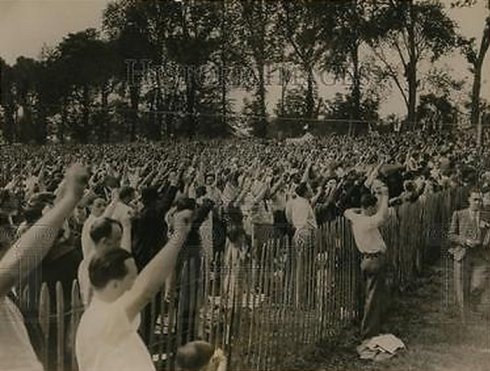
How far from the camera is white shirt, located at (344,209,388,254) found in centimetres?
224

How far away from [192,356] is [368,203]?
0.65m

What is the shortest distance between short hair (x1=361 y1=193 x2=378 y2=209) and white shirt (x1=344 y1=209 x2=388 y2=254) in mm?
31

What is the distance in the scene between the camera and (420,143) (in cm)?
229

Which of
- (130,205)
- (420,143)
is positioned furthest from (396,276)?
(130,205)

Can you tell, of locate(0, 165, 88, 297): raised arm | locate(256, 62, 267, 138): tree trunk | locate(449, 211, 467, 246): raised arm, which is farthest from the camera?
locate(449, 211, 467, 246): raised arm

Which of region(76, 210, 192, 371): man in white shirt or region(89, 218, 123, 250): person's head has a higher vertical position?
region(89, 218, 123, 250): person's head

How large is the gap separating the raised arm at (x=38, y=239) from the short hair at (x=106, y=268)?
128 mm

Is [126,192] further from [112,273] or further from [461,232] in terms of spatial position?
[461,232]

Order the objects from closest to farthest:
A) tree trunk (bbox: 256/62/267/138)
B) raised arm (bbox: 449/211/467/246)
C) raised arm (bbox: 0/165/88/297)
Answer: raised arm (bbox: 0/165/88/297) < tree trunk (bbox: 256/62/267/138) < raised arm (bbox: 449/211/467/246)

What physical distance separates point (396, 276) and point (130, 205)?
796 millimetres

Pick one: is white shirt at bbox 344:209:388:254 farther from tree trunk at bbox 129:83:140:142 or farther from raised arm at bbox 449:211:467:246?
tree trunk at bbox 129:83:140:142

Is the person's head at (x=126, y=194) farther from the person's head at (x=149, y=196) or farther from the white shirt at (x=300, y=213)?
the white shirt at (x=300, y=213)

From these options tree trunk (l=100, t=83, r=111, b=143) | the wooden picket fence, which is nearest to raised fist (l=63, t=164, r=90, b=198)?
tree trunk (l=100, t=83, r=111, b=143)

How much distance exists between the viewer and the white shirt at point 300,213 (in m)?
2.21
